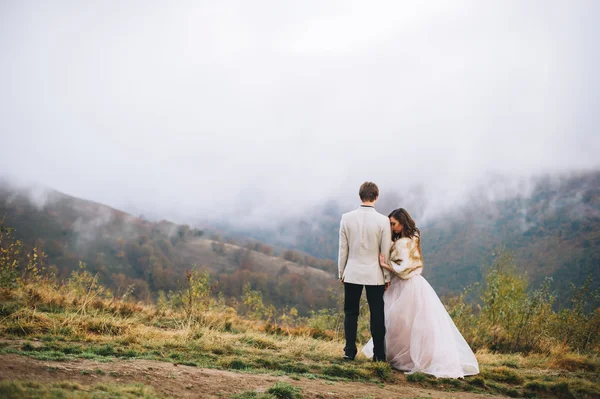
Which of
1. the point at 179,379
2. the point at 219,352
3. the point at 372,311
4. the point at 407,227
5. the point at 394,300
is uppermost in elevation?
the point at 407,227

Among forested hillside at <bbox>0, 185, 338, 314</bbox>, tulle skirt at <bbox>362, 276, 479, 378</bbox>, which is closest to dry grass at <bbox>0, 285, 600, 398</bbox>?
tulle skirt at <bbox>362, 276, 479, 378</bbox>

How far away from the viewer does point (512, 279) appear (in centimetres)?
1750

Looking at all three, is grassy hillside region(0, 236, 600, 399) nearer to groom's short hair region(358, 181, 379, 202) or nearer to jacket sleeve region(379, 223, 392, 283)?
jacket sleeve region(379, 223, 392, 283)

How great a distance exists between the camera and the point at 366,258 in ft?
22.7

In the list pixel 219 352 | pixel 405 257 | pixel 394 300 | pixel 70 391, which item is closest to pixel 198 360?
pixel 219 352

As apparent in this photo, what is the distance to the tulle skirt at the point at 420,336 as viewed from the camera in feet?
22.3

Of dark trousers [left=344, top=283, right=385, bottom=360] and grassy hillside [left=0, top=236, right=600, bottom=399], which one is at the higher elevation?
dark trousers [left=344, top=283, right=385, bottom=360]

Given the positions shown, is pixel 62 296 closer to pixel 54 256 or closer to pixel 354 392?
pixel 354 392

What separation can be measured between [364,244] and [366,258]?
23 centimetres

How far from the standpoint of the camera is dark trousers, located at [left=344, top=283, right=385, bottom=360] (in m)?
6.97

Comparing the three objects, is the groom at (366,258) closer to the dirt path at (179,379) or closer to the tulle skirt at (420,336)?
the tulle skirt at (420,336)

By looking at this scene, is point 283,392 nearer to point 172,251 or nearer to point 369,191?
point 369,191

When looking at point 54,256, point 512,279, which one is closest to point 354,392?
point 512,279

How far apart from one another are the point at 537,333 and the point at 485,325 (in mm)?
1598
